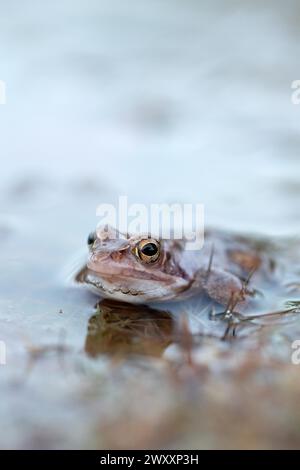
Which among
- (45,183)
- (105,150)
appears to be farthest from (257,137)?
(45,183)

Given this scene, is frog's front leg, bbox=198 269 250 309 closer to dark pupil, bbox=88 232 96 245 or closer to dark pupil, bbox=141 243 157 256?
dark pupil, bbox=141 243 157 256

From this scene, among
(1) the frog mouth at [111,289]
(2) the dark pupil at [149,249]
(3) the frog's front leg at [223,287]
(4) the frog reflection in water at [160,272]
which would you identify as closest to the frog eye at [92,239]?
(4) the frog reflection in water at [160,272]

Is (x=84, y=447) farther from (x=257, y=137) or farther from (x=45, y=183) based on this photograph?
(x=257, y=137)

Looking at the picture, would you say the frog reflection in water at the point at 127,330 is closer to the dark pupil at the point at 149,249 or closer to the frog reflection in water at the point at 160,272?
the frog reflection in water at the point at 160,272

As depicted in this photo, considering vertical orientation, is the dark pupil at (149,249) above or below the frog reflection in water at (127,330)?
above

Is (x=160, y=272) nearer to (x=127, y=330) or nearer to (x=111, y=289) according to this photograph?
(x=111, y=289)

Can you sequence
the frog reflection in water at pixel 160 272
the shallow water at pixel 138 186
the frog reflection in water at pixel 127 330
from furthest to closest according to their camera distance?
the frog reflection in water at pixel 160 272
the frog reflection in water at pixel 127 330
the shallow water at pixel 138 186

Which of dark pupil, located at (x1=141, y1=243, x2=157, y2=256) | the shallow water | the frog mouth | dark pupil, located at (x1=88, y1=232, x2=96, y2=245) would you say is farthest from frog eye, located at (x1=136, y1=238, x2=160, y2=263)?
the shallow water
